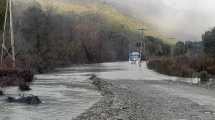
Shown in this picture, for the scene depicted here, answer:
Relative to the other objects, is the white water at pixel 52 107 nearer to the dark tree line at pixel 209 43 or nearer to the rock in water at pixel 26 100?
the rock in water at pixel 26 100

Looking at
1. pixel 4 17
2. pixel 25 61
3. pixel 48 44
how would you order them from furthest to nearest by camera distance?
pixel 48 44 < pixel 25 61 < pixel 4 17

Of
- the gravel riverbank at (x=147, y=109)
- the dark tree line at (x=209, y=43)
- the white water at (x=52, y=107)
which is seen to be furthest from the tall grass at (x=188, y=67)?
the gravel riverbank at (x=147, y=109)

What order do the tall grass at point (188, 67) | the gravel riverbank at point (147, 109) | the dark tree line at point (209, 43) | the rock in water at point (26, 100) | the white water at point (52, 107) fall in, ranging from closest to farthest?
1. the gravel riverbank at point (147, 109)
2. the white water at point (52, 107)
3. the rock in water at point (26, 100)
4. the tall grass at point (188, 67)
5. the dark tree line at point (209, 43)

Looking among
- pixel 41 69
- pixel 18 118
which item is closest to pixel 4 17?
pixel 41 69

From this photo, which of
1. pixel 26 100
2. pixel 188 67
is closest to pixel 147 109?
pixel 26 100

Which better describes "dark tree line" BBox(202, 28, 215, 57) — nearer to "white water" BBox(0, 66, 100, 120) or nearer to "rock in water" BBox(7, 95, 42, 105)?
"white water" BBox(0, 66, 100, 120)

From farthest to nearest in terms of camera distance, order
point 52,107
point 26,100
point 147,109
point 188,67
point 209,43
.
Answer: point 209,43 → point 188,67 → point 26,100 → point 52,107 → point 147,109

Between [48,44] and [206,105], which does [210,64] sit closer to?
[206,105]

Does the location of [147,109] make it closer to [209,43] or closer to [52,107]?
[52,107]

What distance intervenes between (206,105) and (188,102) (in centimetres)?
228

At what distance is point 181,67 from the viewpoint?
82875 mm

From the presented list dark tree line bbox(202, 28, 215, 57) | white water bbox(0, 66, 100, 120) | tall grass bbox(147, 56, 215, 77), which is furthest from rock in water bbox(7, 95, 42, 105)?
dark tree line bbox(202, 28, 215, 57)

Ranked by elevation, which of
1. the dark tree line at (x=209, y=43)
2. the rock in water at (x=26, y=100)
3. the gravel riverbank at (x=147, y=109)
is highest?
the dark tree line at (x=209, y=43)

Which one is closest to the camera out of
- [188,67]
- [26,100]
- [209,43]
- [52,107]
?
[52,107]
